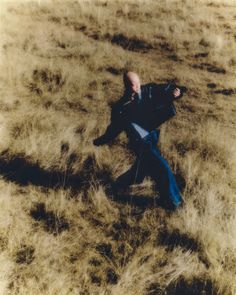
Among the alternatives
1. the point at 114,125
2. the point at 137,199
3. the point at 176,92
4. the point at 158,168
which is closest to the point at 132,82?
the point at 176,92

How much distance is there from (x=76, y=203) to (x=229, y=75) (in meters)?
5.02

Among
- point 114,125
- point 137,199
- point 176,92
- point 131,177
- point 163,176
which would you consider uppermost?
point 176,92

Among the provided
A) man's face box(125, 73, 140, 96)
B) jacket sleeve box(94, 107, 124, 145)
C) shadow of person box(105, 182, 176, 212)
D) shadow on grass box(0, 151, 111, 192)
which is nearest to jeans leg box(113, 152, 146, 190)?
shadow of person box(105, 182, 176, 212)

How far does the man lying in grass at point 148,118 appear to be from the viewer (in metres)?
3.44

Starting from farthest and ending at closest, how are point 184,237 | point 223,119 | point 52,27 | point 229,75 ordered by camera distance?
point 52,27 → point 229,75 → point 223,119 → point 184,237

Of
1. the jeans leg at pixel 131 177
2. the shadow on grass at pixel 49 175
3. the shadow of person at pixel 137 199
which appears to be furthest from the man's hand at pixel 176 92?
the shadow on grass at pixel 49 175

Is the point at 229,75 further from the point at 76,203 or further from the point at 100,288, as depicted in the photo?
the point at 100,288

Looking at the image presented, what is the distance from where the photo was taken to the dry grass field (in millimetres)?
3100

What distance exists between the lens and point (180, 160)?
15.2 feet

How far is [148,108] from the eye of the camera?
3514 millimetres

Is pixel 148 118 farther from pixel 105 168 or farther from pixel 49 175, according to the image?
pixel 49 175

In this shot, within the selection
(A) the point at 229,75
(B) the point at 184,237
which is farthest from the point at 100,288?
(A) the point at 229,75

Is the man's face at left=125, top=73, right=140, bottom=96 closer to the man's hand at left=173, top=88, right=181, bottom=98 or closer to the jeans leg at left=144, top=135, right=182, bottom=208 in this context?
the man's hand at left=173, top=88, right=181, bottom=98

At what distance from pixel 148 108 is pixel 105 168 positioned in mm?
1318
